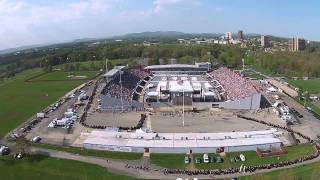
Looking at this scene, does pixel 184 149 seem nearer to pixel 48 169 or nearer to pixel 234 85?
pixel 48 169

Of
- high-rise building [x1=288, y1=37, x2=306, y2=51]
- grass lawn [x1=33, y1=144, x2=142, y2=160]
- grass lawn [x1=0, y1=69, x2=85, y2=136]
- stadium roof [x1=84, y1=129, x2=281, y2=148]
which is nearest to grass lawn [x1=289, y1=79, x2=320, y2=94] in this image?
stadium roof [x1=84, y1=129, x2=281, y2=148]

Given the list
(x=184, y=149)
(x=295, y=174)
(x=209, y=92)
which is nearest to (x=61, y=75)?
(x=209, y=92)

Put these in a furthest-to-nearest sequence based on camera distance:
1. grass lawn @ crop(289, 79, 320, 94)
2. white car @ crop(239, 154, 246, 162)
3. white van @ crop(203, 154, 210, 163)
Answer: grass lawn @ crop(289, 79, 320, 94), white car @ crop(239, 154, 246, 162), white van @ crop(203, 154, 210, 163)

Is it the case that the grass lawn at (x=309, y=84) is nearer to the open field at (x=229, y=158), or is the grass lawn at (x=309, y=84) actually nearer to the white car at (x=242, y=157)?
the open field at (x=229, y=158)

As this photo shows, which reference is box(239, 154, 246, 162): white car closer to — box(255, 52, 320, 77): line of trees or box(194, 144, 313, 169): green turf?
box(194, 144, 313, 169): green turf

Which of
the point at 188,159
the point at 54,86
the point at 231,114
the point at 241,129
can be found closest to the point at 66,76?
the point at 54,86

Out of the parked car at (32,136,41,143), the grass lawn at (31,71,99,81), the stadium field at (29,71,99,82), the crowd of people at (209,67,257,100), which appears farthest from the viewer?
the grass lawn at (31,71,99,81)

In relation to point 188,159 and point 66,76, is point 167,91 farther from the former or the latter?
point 66,76
